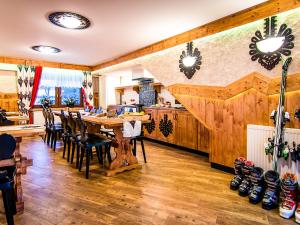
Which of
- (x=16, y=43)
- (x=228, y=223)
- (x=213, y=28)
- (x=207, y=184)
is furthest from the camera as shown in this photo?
(x=16, y=43)

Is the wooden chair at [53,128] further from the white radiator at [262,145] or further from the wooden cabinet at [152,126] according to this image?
the white radiator at [262,145]

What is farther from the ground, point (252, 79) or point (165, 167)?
point (252, 79)

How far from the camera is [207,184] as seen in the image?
2.73 metres

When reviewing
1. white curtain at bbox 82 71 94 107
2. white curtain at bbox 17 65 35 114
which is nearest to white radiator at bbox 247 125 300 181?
white curtain at bbox 82 71 94 107

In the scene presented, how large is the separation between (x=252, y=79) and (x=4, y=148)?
2.94 meters

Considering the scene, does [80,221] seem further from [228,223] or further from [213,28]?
[213,28]

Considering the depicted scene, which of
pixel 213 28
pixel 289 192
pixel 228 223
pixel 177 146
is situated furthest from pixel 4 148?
pixel 177 146

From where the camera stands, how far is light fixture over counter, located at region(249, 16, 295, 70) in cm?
245

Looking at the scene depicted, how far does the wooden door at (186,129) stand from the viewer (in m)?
4.23

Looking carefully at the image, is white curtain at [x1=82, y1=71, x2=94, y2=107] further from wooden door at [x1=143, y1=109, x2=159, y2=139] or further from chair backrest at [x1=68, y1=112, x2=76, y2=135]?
chair backrest at [x1=68, y1=112, x2=76, y2=135]

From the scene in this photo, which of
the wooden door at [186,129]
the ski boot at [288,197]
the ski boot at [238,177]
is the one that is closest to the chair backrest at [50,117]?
the wooden door at [186,129]

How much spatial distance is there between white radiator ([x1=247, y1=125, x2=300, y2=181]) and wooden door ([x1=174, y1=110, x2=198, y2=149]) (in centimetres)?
149

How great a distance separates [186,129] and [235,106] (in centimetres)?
155

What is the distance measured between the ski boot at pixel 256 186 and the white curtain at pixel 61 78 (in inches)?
255
